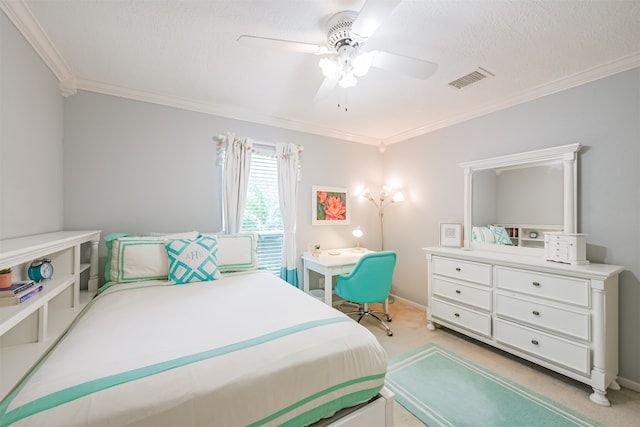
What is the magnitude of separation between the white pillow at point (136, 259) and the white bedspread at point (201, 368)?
1.58 feet

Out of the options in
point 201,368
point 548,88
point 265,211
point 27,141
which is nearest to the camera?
point 201,368

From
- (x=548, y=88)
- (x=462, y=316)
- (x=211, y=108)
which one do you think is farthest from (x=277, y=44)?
(x=462, y=316)

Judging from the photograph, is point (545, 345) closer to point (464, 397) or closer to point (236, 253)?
point (464, 397)

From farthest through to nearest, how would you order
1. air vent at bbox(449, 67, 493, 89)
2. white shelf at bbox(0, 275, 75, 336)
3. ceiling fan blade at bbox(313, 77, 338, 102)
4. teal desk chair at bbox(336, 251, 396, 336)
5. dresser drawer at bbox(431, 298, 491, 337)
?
teal desk chair at bbox(336, 251, 396, 336), dresser drawer at bbox(431, 298, 491, 337), air vent at bbox(449, 67, 493, 89), ceiling fan blade at bbox(313, 77, 338, 102), white shelf at bbox(0, 275, 75, 336)

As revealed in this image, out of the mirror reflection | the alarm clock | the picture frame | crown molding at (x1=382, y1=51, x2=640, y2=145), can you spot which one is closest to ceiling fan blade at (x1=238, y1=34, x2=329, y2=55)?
the alarm clock

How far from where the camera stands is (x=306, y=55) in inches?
76.0

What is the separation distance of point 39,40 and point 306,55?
1.81m

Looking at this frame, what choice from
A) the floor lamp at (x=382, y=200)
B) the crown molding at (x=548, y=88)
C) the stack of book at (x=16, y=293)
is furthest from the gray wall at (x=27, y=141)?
the crown molding at (x=548, y=88)

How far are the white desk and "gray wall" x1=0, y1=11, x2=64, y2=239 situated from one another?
2362mm

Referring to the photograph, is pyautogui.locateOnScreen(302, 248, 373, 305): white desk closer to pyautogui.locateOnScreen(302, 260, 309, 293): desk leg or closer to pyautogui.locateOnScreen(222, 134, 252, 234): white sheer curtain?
pyautogui.locateOnScreen(302, 260, 309, 293): desk leg

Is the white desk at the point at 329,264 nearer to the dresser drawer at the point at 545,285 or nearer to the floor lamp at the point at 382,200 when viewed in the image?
the floor lamp at the point at 382,200

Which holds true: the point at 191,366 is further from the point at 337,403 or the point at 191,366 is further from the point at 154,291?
the point at 154,291

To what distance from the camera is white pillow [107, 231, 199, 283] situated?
205 cm

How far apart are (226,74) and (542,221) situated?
313 centimetres
